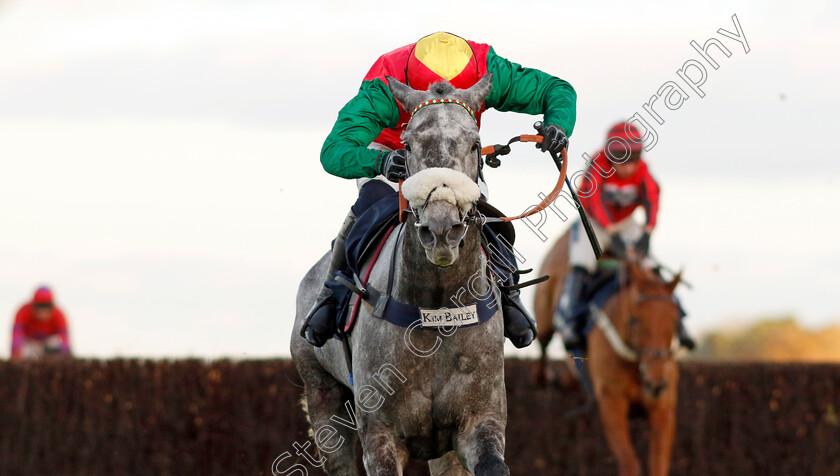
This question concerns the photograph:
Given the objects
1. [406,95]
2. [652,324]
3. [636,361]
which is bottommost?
[636,361]

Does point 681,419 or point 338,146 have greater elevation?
point 338,146

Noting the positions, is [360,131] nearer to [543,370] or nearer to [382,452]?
[382,452]

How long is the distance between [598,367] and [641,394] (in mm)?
505

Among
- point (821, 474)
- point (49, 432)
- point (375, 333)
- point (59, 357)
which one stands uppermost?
point (375, 333)

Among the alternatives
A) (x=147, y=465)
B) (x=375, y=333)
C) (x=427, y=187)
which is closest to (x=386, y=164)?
(x=427, y=187)

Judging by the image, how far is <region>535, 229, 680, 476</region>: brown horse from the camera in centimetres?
1060

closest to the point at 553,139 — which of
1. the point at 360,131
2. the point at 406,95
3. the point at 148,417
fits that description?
the point at 406,95

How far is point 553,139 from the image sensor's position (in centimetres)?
500

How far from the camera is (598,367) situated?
11133mm

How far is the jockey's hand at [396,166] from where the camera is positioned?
4645 millimetres

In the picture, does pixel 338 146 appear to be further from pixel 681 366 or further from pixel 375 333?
pixel 681 366

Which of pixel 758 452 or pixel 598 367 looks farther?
pixel 758 452

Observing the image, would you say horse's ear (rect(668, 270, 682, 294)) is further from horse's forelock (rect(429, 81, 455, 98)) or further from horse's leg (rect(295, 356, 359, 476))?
horse's forelock (rect(429, 81, 455, 98))

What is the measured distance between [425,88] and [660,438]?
6.19m
